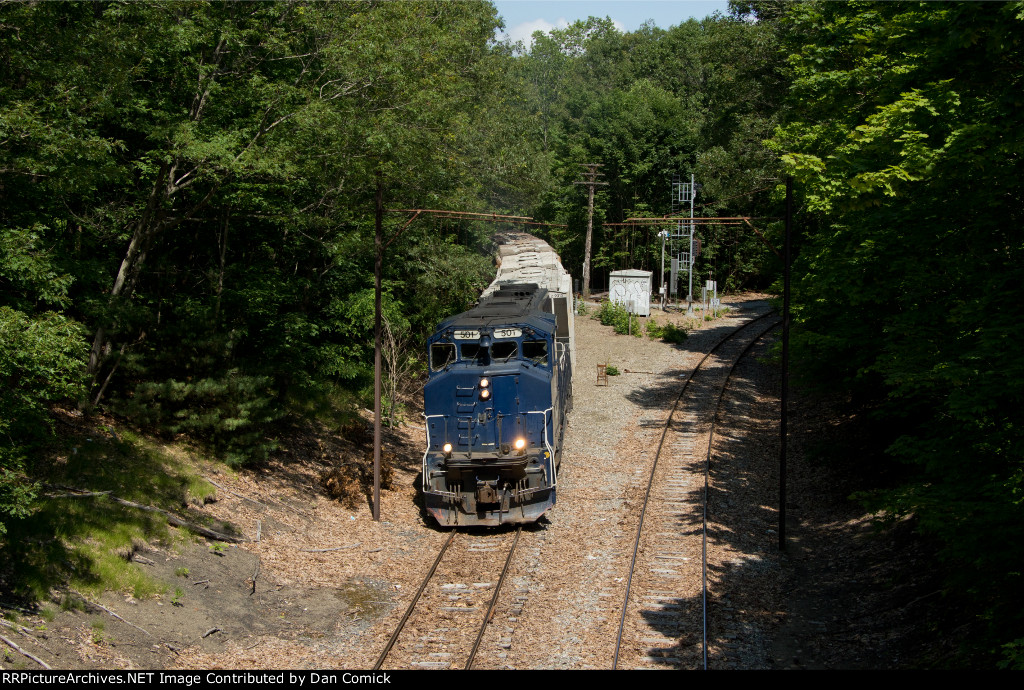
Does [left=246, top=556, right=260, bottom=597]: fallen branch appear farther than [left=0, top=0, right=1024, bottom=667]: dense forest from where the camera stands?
Yes

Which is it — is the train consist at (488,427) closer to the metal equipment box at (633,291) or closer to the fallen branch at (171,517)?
the fallen branch at (171,517)

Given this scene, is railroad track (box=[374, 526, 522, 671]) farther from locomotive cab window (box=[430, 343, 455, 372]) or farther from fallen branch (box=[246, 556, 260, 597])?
locomotive cab window (box=[430, 343, 455, 372])

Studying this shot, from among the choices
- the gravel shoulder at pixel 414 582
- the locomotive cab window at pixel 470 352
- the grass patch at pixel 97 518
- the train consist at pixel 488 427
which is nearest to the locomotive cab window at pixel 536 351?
the train consist at pixel 488 427

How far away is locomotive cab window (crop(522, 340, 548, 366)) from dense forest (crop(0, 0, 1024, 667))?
478 centimetres

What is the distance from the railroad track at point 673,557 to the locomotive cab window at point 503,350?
15.8ft

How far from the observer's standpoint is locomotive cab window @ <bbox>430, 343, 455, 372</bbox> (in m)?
18.0

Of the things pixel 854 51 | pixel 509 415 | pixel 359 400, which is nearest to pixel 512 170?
pixel 359 400

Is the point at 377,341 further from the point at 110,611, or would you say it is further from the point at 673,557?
the point at 673,557

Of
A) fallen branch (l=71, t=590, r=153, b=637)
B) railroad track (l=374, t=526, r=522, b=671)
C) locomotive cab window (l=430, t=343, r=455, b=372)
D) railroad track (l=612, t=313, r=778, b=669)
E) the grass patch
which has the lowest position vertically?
railroad track (l=374, t=526, r=522, b=671)

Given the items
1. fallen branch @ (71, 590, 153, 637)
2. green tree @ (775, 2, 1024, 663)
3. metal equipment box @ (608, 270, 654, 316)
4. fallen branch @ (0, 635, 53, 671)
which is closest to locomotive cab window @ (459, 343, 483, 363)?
green tree @ (775, 2, 1024, 663)

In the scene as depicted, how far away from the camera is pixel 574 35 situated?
373 feet

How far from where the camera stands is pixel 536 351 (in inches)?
725

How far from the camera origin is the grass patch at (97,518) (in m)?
11.7

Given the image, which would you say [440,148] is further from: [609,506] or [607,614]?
[607,614]
